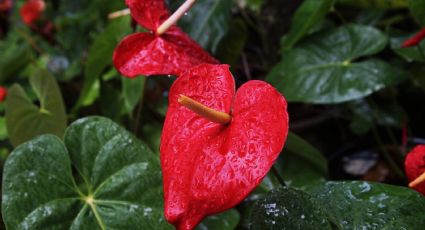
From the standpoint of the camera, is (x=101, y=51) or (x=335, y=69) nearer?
(x=335, y=69)

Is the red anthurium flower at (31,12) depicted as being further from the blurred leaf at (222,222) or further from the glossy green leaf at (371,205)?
the glossy green leaf at (371,205)

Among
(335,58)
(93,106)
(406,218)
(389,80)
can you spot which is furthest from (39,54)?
(406,218)

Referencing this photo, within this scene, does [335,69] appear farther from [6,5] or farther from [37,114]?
[6,5]

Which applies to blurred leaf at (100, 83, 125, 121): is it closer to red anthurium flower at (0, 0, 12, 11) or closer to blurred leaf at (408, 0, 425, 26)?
blurred leaf at (408, 0, 425, 26)

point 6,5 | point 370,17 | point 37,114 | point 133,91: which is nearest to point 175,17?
point 133,91

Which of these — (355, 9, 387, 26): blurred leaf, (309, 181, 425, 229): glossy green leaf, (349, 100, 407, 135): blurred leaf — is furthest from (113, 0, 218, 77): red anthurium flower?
(355, 9, 387, 26): blurred leaf
